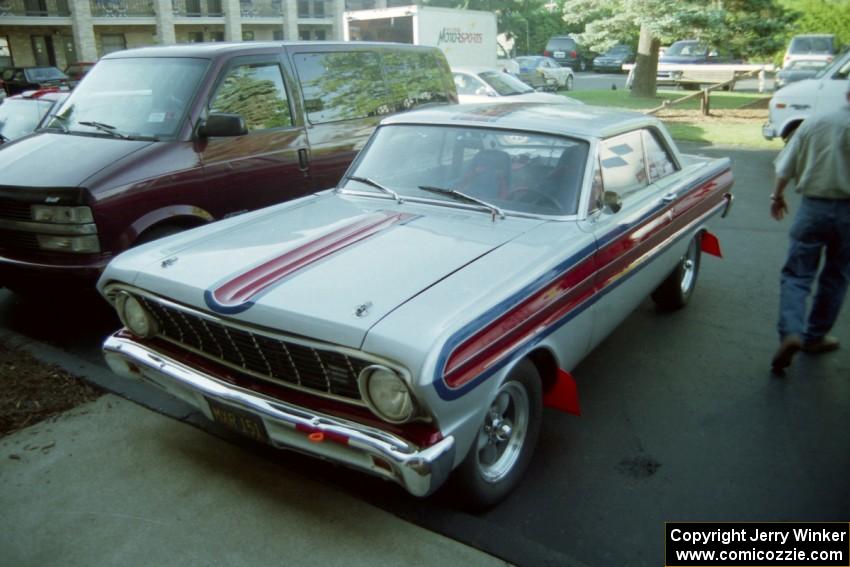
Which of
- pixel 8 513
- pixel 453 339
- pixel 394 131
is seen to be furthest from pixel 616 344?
pixel 8 513

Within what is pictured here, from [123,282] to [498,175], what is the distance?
2129 millimetres

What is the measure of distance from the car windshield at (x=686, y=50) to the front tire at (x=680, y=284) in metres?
26.5

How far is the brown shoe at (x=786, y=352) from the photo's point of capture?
4301 millimetres

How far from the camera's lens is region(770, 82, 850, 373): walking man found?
13.6 feet

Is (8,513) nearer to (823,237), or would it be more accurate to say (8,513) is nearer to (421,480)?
(421,480)

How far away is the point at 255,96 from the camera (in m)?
5.68

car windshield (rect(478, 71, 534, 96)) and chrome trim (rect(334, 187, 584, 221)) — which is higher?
car windshield (rect(478, 71, 534, 96))

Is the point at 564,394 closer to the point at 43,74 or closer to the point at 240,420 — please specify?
the point at 240,420

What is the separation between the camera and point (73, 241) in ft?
15.2

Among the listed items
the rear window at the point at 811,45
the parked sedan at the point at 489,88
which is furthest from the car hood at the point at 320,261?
the rear window at the point at 811,45

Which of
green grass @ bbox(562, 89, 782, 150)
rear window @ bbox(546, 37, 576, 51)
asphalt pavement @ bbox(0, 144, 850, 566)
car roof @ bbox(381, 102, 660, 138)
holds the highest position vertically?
rear window @ bbox(546, 37, 576, 51)

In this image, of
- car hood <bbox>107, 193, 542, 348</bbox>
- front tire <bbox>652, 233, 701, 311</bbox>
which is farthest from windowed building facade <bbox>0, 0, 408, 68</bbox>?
front tire <bbox>652, 233, 701, 311</bbox>

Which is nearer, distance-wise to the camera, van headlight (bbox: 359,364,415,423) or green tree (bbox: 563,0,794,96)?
van headlight (bbox: 359,364,415,423)

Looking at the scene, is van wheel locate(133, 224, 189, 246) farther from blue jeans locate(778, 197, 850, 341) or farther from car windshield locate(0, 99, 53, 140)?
car windshield locate(0, 99, 53, 140)
